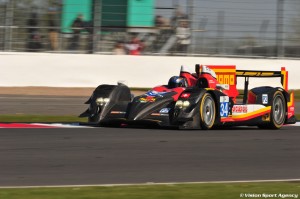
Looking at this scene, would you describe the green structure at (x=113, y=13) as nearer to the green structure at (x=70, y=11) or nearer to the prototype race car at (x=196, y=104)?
the green structure at (x=70, y=11)

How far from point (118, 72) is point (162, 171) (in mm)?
14522

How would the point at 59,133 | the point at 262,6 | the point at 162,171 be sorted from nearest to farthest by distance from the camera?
the point at 162,171 < the point at 59,133 < the point at 262,6

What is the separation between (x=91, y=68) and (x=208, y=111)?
10499 mm

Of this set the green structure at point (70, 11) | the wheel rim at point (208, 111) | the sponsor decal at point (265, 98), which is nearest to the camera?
the wheel rim at point (208, 111)

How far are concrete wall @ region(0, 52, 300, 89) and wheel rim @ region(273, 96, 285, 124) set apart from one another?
30.6 ft

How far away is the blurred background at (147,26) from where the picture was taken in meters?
22.2

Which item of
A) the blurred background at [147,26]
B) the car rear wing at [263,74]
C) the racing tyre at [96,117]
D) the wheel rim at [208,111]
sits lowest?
the racing tyre at [96,117]

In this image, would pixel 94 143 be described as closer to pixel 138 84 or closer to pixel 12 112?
pixel 12 112

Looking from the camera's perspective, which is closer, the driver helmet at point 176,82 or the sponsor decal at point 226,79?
the driver helmet at point 176,82

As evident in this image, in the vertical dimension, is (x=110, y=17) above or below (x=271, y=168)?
above

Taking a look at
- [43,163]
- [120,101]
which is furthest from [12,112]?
[43,163]

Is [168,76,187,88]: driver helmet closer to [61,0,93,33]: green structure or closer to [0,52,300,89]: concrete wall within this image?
[0,52,300,89]: concrete wall

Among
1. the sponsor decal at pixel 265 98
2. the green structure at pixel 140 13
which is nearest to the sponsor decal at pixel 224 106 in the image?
the sponsor decal at pixel 265 98

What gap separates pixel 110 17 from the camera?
22.8 metres
